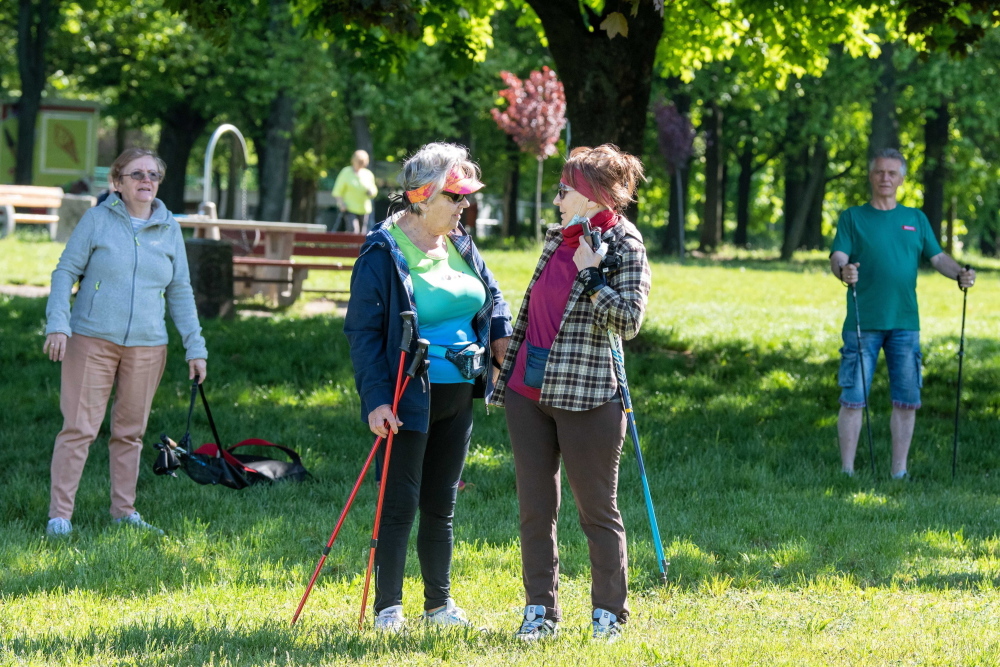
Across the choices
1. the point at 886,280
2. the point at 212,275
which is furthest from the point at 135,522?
the point at 212,275

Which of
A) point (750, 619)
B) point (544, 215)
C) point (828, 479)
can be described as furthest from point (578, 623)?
point (544, 215)

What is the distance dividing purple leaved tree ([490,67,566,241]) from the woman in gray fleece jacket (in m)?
22.9

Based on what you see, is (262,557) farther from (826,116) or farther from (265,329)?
(826,116)

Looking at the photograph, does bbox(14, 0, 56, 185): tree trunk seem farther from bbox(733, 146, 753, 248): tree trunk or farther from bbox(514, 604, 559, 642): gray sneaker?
bbox(514, 604, 559, 642): gray sneaker

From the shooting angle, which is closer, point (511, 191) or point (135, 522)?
point (135, 522)

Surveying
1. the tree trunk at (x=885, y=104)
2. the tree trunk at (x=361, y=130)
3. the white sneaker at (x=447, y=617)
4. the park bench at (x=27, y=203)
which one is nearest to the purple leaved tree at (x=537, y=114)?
the tree trunk at (x=361, y=130)

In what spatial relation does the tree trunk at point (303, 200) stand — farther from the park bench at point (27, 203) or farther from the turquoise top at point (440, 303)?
the turquoise top at point (440, 303)

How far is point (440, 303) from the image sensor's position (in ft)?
14.0

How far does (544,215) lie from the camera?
49531 millimetres

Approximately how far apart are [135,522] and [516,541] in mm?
2037

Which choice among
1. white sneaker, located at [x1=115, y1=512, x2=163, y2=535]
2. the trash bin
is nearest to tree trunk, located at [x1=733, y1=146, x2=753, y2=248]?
the trash bin

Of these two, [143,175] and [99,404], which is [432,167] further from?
[99,404]

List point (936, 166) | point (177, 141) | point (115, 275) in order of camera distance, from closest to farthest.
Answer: point (115, 275)
point (936, 166)
point (177, 141)

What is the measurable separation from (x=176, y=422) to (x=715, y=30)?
7015 millimetres
